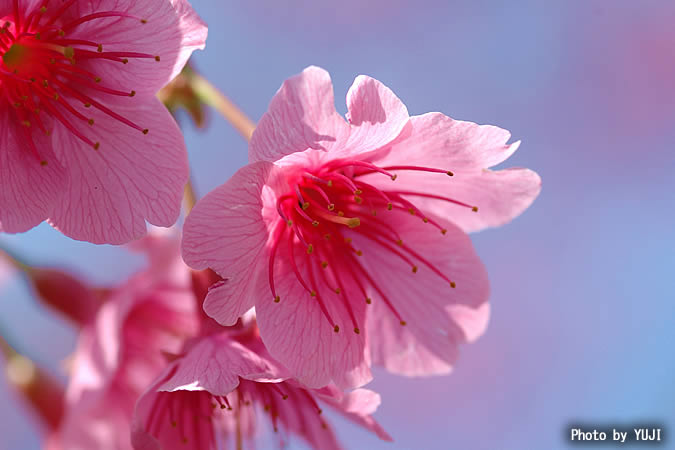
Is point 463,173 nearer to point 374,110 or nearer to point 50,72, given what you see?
point 374,110

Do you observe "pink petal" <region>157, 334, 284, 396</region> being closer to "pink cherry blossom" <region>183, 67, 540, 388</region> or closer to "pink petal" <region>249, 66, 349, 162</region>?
"pink cherry blossom" <region>183, 67, 540, 388</region>

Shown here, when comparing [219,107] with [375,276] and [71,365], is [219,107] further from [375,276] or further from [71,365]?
[71,365]

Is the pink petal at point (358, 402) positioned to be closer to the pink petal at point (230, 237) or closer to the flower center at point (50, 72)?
the pink petal at point (230, 237)

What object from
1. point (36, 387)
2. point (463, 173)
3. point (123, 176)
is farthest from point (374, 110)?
point (36, 387)

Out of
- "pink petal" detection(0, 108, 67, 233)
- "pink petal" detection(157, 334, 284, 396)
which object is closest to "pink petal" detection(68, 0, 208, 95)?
"pink petal" detection(0, 108, 67, 233)

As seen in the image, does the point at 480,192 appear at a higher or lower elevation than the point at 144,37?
lower

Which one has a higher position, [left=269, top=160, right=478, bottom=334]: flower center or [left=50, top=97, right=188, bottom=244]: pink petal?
[left=50, top=97, right=188, bottom=244]: pink petal
